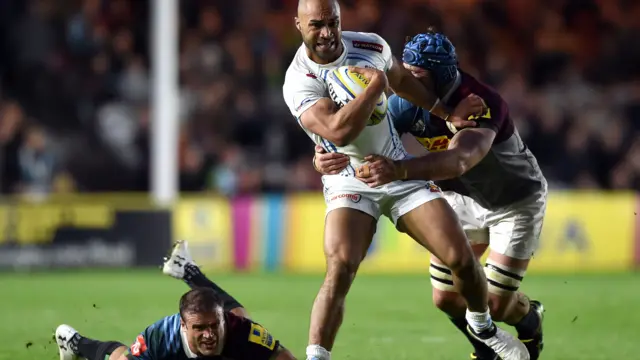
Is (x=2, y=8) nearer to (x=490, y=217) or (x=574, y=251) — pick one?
(x=574, y=251)

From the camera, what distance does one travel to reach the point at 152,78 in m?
19.4

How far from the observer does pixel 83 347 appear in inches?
312

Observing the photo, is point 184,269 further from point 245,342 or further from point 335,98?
point 335,98

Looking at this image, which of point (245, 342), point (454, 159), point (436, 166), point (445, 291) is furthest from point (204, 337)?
point (445, 291)

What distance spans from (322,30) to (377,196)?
1063 mm

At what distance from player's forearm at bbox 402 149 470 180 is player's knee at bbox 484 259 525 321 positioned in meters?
1.27

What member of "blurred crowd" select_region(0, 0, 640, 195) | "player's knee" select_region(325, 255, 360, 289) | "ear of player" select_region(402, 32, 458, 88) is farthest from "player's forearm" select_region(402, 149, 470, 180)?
"blurred crowd" select_region(0, 0, 640, 195)

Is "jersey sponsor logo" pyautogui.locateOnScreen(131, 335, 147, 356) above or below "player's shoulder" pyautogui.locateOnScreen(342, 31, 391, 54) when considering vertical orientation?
below

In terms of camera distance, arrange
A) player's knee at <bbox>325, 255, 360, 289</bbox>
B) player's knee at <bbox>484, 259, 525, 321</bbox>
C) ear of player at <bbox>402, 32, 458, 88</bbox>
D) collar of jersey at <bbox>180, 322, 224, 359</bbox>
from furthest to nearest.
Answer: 1. player's knee at <bbox>484, 259, 525, 321</bbox>
2. ear of player at <bbox>402, 32, 458, 88</bbox>
3. player's knee at <bbox>325, 255, 360, 289</bbox>
4. collar of jersey at <bbox>180, 322, 224, 359</bbox>

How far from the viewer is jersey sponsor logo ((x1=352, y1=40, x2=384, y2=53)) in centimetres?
735

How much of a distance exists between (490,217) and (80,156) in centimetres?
1102

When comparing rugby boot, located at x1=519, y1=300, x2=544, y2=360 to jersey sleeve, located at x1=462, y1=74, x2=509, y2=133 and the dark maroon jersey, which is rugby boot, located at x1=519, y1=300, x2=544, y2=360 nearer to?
the dark maroon jersey

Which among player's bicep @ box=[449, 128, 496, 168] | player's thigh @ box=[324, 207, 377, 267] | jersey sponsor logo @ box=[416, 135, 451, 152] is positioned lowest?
player's thigh @ box=[324, 207, 377, 267]

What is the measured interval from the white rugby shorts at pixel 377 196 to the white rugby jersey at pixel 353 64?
0.33ft
